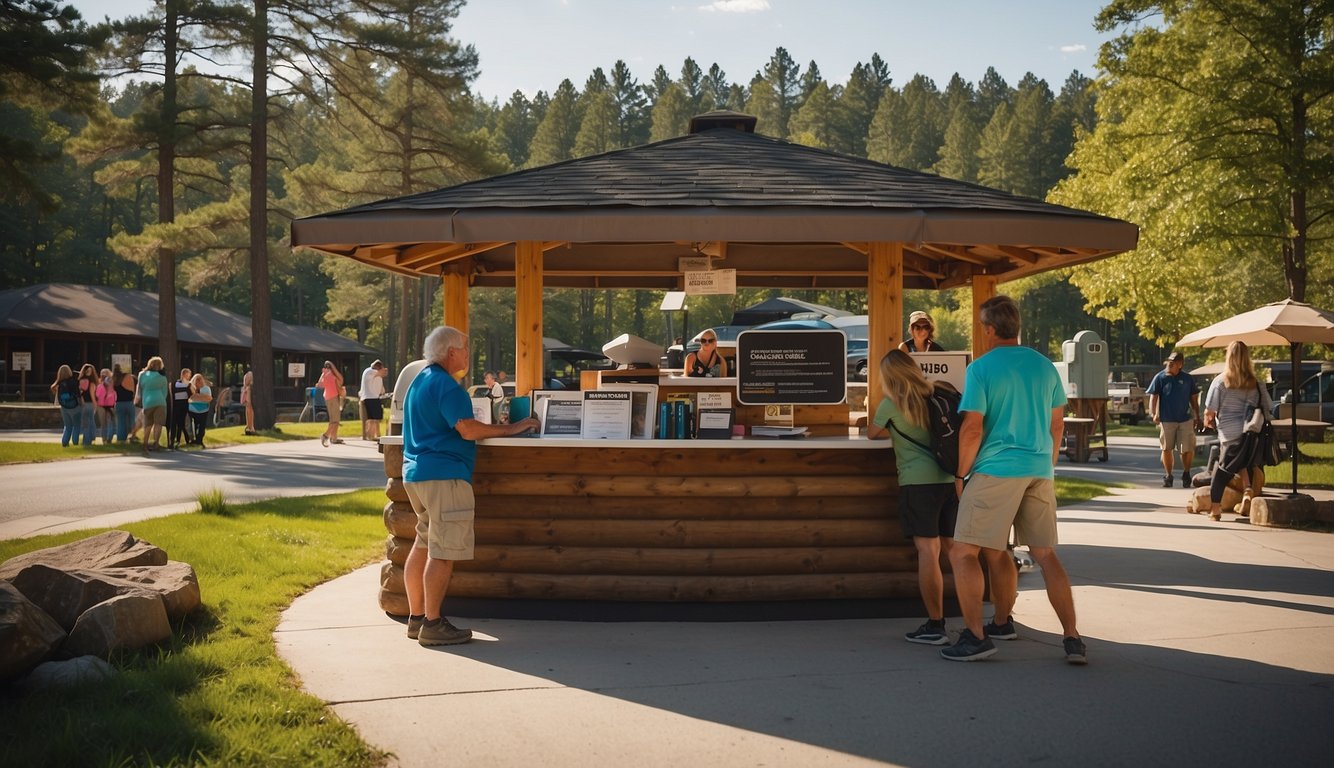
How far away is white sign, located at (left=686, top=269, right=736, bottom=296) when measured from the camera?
902 centimetres

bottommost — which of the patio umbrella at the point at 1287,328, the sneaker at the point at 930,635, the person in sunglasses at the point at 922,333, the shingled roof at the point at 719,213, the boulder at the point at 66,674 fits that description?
the sneaker at the point at 930,635

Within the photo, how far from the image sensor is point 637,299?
69.6 metres

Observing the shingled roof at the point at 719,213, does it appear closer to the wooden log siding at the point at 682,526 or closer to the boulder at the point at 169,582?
the wooden log siding at the point at 682,526

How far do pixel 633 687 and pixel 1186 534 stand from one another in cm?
786

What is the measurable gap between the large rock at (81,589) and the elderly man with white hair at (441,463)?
1.53 metres

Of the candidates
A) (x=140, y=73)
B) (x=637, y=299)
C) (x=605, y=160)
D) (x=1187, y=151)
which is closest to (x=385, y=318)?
(x=637, y=299)

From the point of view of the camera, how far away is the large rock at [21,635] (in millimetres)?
4945

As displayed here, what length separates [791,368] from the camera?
24.2 ft

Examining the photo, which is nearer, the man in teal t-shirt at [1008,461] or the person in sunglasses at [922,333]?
the man in teal t-shirt at [1008,461]

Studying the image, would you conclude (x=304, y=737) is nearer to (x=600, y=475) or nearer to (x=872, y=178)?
(x=600, y=475)

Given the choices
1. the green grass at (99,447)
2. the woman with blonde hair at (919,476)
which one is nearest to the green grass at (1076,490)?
Result: the woman with blonde hair at (919,476)

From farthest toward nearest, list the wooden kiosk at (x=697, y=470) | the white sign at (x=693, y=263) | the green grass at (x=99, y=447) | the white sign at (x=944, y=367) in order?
the green grass at (x=99, y=447) → the white sign at (x=693, y=263) → the white sign at (x=944, y=367) → the wooden kiosk at (x=697, y=470)

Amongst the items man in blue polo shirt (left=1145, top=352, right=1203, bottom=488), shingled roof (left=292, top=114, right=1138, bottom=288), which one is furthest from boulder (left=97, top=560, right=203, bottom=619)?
man in blue polo shirt (left=1145, top=352, right=1203, bottom=488)

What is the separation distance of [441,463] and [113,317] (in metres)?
38.9
